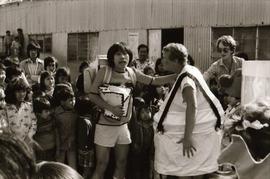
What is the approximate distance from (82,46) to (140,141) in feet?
40.5

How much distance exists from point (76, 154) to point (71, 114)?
1.38ft

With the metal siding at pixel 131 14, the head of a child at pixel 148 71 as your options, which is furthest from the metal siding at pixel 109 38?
the head of a child at pixel 148 71

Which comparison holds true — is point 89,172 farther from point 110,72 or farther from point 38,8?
point 38,8

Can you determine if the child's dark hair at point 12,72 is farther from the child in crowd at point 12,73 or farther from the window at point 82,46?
the window at point 82,46

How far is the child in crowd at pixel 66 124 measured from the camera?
487 centimetres

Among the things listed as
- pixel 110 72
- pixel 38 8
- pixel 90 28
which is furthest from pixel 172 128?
pixel 38 8

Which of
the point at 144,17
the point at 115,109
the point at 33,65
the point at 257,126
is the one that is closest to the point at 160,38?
the point at 144,17

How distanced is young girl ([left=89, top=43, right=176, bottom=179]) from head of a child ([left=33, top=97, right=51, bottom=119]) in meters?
0.61

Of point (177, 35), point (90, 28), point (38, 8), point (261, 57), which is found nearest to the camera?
point (261, 57)

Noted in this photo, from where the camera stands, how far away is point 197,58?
1267 cm

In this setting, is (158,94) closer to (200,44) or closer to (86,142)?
(86,142)

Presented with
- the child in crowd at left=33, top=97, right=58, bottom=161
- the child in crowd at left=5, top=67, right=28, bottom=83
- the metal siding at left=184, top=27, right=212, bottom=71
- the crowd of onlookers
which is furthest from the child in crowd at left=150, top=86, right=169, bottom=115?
the metal siding at left=184, top=27, right=212, bottom=71

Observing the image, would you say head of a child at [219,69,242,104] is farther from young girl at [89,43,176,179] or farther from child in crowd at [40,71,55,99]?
child in crowd at [40,71,55,99]

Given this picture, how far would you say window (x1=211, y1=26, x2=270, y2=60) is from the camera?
37.6ft
